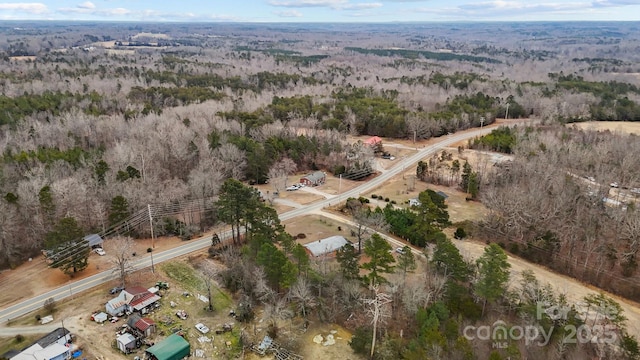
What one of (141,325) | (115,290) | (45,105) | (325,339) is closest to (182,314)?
(141,325)

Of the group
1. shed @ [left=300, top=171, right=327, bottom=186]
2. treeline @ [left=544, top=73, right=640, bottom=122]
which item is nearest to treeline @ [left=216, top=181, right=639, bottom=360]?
shed @ [left=300, top=171, right=327, bottom=186]

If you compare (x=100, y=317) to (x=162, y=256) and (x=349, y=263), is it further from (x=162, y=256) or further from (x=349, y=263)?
(x=349, y=263)

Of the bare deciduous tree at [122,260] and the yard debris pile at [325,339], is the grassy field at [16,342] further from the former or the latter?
the yard debris pile at [325,339]

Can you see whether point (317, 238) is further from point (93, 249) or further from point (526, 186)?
point (526, 186)

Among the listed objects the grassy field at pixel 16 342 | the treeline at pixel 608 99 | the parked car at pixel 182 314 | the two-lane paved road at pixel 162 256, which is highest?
the treeline at pixel 608 99

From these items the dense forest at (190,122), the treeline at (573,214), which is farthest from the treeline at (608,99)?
the treeline at (573,214)
